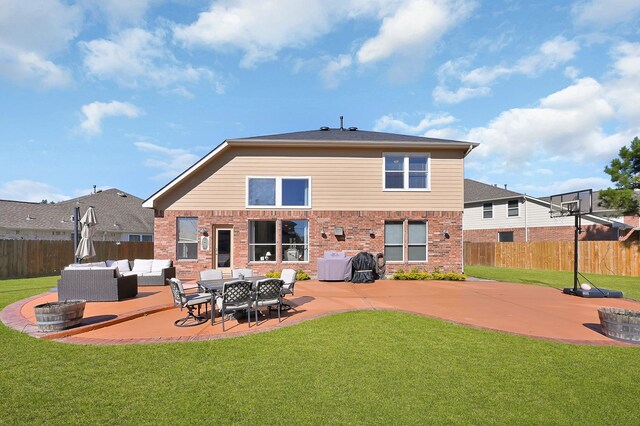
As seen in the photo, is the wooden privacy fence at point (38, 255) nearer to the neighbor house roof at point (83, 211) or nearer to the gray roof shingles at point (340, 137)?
the neighbor house roof at point (83, 211)

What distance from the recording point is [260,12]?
Answer: 1070cm

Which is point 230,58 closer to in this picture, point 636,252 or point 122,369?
point 122,369

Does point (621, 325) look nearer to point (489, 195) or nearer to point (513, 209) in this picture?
point (513, 209)

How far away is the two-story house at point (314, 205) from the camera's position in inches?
564

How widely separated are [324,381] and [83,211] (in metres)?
31.0

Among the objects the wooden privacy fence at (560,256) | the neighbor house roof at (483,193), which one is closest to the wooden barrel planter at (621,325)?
the wooden privacy fence at (560,256)

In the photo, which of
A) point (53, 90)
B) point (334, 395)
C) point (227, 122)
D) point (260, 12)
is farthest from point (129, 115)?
point (334, 395)

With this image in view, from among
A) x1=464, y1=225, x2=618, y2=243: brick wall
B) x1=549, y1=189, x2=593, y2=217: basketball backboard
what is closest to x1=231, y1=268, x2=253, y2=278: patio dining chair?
x1=549, y1=189, x2=593, y2=217: basketball backboard

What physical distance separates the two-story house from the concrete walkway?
275 cm

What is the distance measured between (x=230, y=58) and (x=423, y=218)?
10.6 metres

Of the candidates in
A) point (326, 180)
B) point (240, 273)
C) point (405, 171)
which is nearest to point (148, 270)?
point (240, 273)

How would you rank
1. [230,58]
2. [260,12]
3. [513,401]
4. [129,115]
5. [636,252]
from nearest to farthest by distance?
[513,401] → [260,12] → [230,58] → [129,115] → [636,252]

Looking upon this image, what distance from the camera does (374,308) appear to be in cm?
812

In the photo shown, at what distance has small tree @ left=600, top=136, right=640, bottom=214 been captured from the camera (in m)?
15.6
